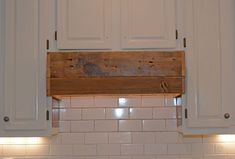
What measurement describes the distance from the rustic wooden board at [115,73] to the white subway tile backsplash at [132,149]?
0.55 metres

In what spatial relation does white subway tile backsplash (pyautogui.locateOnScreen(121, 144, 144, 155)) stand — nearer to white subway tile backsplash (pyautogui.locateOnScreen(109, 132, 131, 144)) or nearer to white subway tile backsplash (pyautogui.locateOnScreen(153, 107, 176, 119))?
white subway tile backsplash (pyautogui.locateOnScreen(109, 132, 131, 144))

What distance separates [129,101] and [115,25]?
0.60m

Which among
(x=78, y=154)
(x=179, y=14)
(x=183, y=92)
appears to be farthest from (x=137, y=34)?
(x=78, y=154)

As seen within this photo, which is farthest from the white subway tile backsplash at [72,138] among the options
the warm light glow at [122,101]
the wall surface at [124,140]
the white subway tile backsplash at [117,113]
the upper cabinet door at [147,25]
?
the upper cabinet door at [147,25]

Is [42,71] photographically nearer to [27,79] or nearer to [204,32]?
[27,79]

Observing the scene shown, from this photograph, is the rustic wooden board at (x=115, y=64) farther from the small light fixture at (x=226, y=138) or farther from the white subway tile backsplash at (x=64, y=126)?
the small light fixture at (x=226, y=138)

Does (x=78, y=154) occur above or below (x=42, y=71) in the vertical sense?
below

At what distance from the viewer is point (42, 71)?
2510 millimetres

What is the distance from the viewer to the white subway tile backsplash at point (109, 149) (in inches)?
109

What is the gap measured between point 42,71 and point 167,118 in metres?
0.97

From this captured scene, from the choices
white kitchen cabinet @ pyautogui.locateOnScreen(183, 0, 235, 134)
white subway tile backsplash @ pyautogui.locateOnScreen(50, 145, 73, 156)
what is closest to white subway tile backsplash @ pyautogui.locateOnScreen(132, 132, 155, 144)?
white kitchen cabinet @ pyautogui.locateOnScreen(183, 0, 235, 134)

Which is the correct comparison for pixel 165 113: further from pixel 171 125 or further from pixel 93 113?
pixel 93 113

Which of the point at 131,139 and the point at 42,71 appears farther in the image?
the point at 131,139

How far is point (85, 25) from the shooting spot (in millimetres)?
2516
